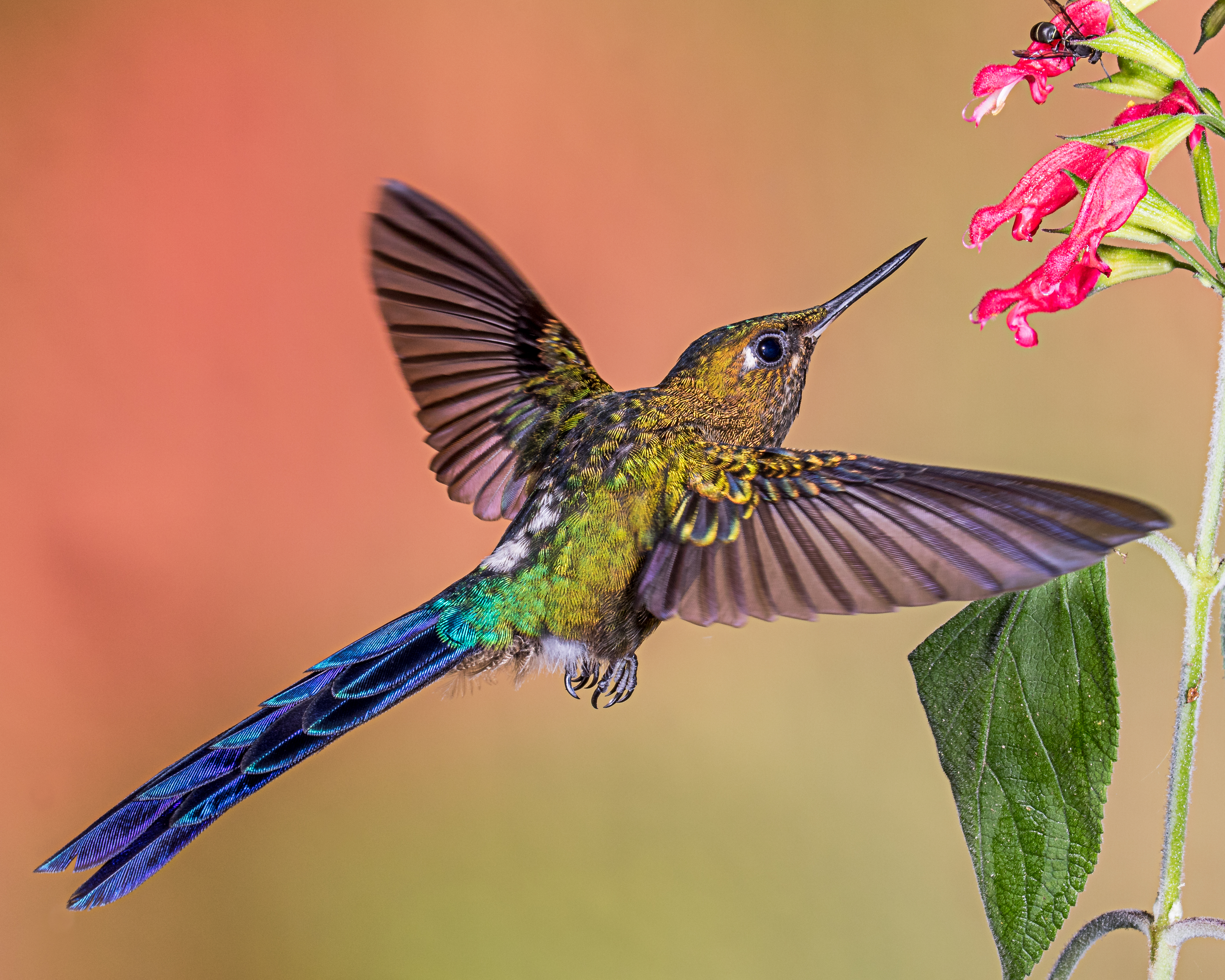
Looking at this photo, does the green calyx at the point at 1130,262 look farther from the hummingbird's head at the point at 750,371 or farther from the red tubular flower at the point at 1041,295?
the hummingbird's head at the point at 750,371

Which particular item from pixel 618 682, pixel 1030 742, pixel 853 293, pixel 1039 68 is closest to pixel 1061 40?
pixel 1039 68

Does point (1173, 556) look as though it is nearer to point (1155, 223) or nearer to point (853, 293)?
point (1155, 223)

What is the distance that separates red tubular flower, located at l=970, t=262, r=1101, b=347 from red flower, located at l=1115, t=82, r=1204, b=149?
0.20ft

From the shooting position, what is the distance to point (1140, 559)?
1229mm

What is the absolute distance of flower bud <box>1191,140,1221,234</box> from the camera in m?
0.40

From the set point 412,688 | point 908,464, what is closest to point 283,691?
point 412,688

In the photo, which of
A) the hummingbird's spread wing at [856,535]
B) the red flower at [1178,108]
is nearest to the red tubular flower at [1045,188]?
the red flower at [1178,108]

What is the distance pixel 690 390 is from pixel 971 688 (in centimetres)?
23

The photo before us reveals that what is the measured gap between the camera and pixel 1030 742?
0.49m

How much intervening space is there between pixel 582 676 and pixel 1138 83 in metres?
0.41

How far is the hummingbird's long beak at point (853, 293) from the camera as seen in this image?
22.1 inches

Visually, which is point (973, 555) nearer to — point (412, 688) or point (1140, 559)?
point (412, 688)

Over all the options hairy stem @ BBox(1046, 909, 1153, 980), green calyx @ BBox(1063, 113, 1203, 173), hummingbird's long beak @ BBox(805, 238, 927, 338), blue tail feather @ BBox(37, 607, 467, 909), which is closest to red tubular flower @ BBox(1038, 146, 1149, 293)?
green calyx @ BBox(1063, 113, 1203, 173)

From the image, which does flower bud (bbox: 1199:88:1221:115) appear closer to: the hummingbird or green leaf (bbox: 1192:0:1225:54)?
green leaf (bbox: 1192:0:1225:54)
